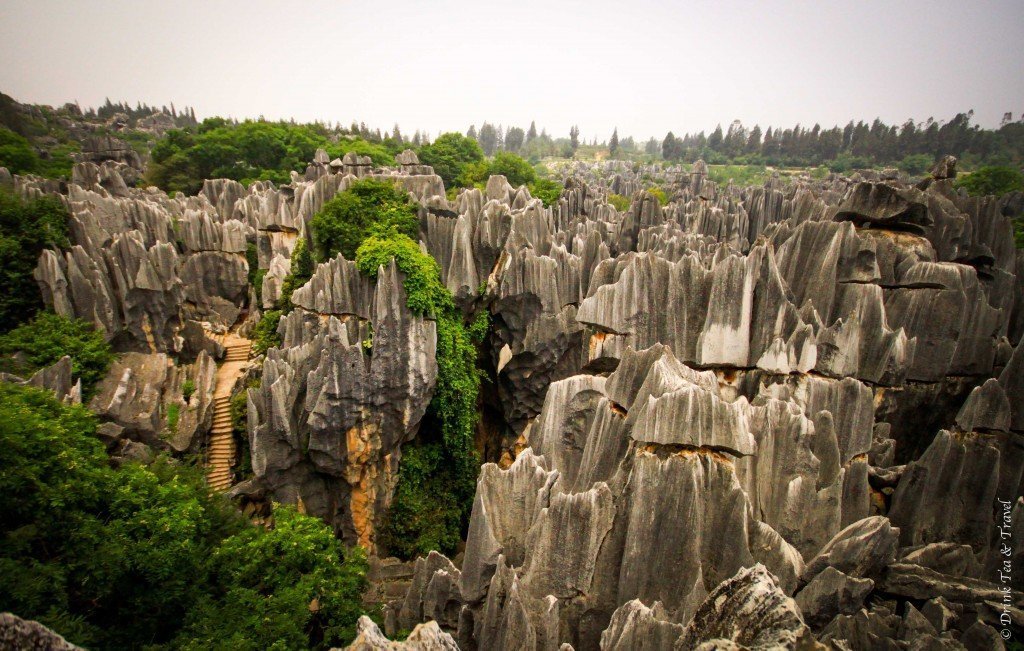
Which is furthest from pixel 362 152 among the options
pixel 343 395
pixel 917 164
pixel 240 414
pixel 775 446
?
pixel 917 164

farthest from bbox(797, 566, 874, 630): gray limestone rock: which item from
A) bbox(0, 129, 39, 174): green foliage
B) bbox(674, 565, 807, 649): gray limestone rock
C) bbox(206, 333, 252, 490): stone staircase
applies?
bbox(0, 129, 39, 174): green foliage

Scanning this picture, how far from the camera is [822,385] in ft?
39.1

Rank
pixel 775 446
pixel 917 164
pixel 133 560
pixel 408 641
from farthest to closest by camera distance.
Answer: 1. pixel 917 164
2. pixel 775 446
3. pixel 133 560
4. pixel 408 641

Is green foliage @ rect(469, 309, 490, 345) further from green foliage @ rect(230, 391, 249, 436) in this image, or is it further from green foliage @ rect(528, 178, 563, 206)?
green foliage @ rect(528, 178, 563, 206)

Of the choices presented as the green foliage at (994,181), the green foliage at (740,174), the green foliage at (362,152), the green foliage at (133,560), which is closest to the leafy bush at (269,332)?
the green foliage at (133,560)

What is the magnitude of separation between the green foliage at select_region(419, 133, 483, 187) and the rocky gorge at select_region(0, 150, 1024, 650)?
3501 cm

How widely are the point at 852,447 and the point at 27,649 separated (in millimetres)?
14117

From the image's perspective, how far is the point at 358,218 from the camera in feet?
66.0

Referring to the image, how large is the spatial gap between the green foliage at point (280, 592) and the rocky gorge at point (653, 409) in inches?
59.5

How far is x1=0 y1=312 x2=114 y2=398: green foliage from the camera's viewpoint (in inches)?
686

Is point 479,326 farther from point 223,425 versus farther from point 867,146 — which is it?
point 867,146

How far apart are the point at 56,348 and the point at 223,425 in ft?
20.7

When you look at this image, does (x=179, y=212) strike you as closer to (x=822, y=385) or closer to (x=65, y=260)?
(x=65, y=260)

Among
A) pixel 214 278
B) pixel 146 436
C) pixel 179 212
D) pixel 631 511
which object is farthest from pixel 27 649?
pixel 179 212
